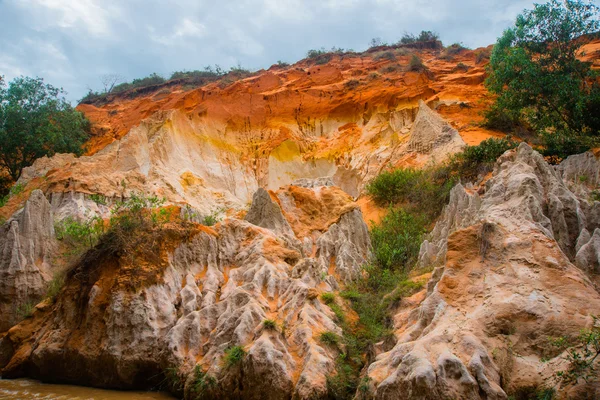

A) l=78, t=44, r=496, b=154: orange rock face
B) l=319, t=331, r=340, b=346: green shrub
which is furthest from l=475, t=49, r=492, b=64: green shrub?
l=319, t=331, r=340, b=346: green shrub

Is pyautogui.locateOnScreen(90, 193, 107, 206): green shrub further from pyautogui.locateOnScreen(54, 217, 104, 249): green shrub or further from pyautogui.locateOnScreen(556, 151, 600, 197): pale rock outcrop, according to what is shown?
pyautogui.locateOnScreen(556, 151, 600, 197): pale rock outcrop

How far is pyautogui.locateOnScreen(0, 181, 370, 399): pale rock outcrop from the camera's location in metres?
7.49

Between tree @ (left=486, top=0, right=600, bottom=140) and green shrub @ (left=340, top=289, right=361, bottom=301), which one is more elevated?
tree @ (left=486, top=0, right=600, bottom=140)

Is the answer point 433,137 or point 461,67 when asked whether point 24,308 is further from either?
point 461,67

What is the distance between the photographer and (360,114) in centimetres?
2912

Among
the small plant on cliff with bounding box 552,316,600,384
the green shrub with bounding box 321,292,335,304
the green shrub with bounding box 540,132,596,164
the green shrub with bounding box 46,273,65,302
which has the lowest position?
the small plant on cliff with bounding box 552,316,600,384

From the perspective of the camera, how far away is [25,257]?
496 inches

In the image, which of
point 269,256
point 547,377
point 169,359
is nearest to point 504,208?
point 547,377

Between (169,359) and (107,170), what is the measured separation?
13.9 meters

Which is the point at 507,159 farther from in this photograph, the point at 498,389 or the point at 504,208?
the point at 498,389

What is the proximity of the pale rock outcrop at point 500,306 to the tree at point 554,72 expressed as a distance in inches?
380

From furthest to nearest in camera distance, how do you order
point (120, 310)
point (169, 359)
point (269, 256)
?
point (269, 256), point (120, 310), point (169, 359)

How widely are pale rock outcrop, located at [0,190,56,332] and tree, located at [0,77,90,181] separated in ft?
46.3

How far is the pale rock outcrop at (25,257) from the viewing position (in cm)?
1200
